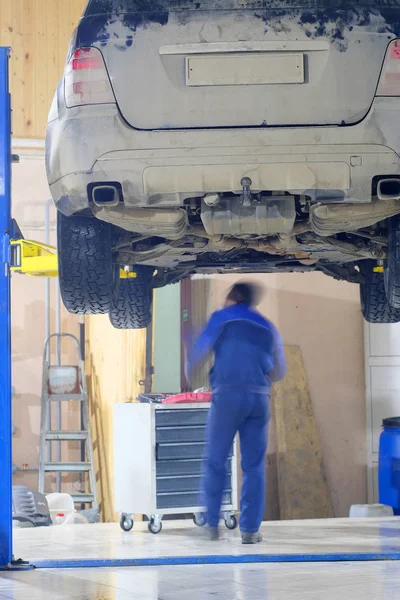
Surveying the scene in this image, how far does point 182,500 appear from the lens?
661cm

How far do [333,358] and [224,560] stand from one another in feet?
15.2

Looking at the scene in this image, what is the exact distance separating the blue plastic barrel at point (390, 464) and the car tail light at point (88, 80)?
5.50m

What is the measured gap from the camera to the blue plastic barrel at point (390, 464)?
8.17 meters

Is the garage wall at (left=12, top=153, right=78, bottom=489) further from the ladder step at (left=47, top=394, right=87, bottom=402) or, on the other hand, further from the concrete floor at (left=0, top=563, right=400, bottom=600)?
the concrete floor at (left=0, top=563, right=400, bottom=600)

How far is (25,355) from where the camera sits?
381 inches

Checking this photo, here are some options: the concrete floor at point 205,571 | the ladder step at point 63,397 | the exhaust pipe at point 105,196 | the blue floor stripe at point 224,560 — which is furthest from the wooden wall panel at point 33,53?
the exhaust pipe at point 105,196

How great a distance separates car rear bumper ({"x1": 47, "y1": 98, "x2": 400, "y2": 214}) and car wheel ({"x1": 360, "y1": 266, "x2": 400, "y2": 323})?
167 centimetres

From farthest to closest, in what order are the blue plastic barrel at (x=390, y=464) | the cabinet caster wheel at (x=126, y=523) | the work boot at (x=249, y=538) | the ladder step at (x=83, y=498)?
the ladder step at (x=83, y=498) → the blue plastic barrel at (x=390, y=464) → the cabinet caster wheel at (x=126, y=523) → the work boot at (x=249, y=538)

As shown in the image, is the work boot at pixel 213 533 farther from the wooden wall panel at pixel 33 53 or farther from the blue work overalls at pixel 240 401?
the wooden wall panel at pixel 33 53

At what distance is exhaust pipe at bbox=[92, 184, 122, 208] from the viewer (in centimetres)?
363

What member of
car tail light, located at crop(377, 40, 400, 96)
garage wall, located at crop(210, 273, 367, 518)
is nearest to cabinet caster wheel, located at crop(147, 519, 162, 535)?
garage wall, located at crop(210, 273, 367, 518)

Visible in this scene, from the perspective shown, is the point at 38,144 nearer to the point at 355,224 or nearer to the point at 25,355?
the point at 25,355

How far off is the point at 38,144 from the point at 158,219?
624 cm

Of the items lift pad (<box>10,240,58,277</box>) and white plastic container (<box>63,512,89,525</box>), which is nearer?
lift pad (<box>10,240,58,277</box>)
